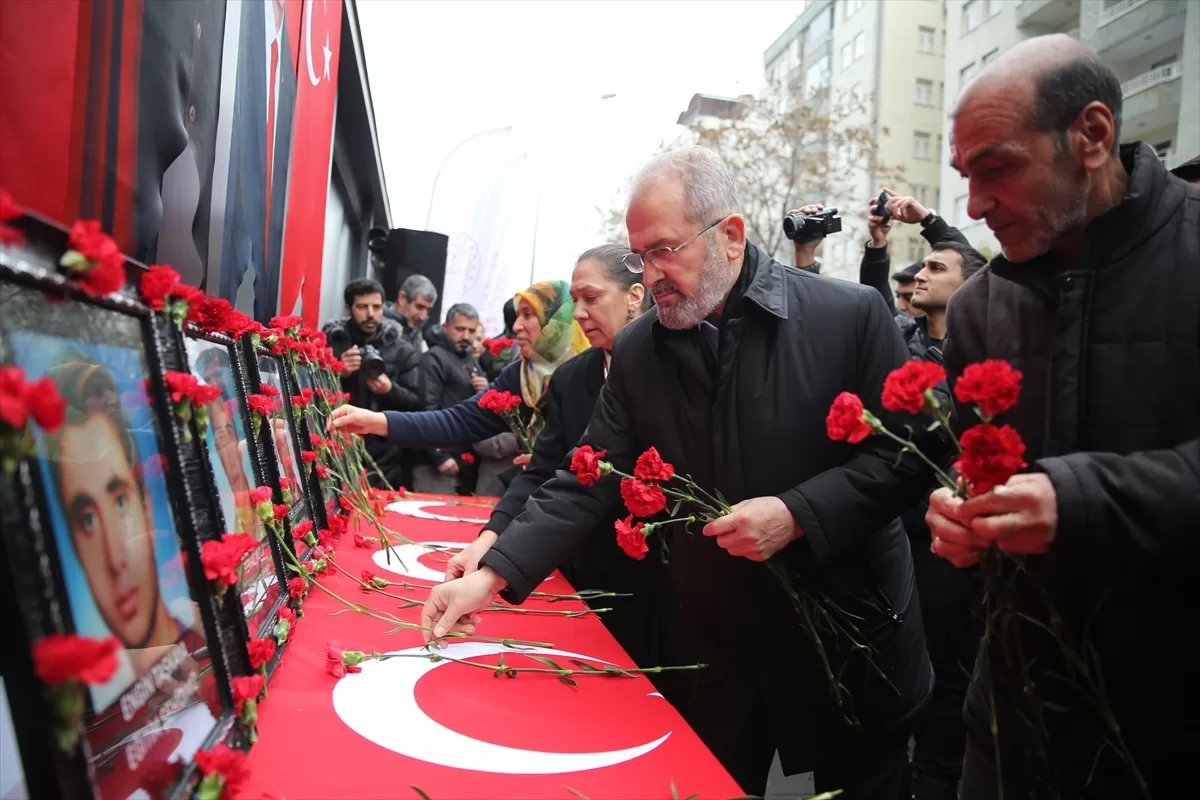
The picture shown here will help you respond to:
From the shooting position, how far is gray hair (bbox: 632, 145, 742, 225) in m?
1.66

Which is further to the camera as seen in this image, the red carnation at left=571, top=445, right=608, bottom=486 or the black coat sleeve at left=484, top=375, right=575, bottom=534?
the black coat sleeve at left=484, top=375, right=575, bottom=534

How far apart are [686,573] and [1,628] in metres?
1.31

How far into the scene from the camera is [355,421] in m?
2.52

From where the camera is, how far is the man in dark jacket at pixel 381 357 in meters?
4.23

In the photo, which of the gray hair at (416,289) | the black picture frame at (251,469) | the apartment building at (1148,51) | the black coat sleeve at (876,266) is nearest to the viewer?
the black picture frame at (251,469)

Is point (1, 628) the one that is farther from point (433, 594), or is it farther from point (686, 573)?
point (686, 573)

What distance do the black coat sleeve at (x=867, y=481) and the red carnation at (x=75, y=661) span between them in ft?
3.60

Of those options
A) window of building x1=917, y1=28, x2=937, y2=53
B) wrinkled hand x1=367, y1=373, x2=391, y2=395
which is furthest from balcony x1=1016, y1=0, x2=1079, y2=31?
wrinkled hand x1=367, y1=373, x2=391, y2=395

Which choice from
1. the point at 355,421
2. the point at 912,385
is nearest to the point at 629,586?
the point at 355,421

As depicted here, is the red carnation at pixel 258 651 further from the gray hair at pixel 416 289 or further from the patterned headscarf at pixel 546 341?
the gray hair at pixel 416 289

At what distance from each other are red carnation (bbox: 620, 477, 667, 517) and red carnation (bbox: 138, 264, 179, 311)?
772mm

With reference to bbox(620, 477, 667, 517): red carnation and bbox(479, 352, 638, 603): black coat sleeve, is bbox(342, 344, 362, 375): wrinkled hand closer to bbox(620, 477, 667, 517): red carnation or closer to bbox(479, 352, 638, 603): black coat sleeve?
bbox(479, 352, 638, 603): black coat sleeve

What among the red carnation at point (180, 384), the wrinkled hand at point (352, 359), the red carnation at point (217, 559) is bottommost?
the red carnation at point (217, 559)

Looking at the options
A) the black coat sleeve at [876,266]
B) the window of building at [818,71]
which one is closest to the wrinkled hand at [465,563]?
the black coat sleeve at [876,266]
